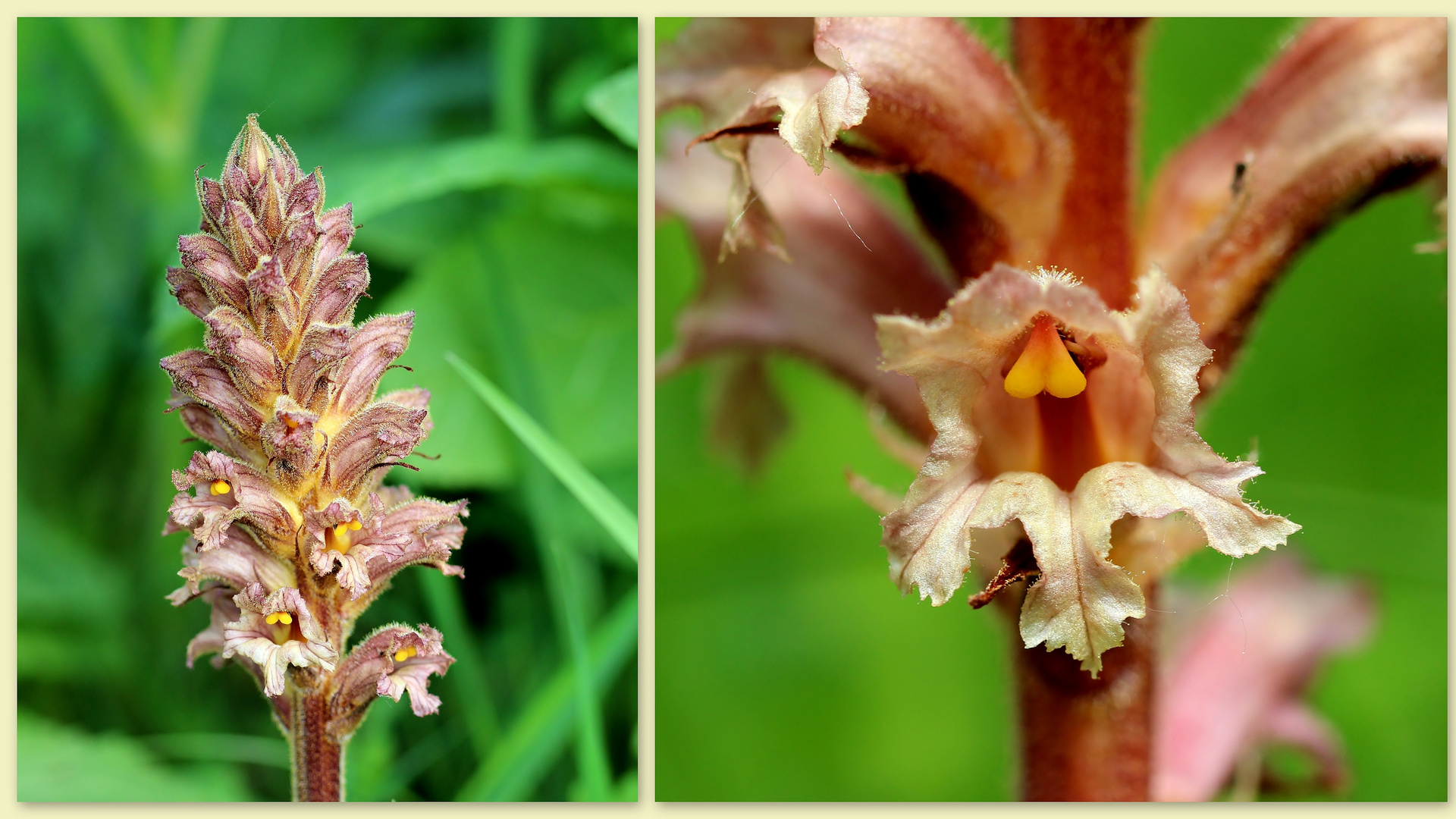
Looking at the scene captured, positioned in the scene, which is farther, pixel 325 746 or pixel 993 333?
pixel 325 746

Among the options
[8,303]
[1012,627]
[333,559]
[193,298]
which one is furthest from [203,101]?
[1012,627]

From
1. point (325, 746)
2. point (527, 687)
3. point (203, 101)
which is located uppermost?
point (203, 101)

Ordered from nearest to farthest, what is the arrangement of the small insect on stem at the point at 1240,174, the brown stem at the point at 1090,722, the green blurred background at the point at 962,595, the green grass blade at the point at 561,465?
the small insect on stem at the point at 1240,174 < the brown stem at the point at 1090,722 < the green grass blade at the point at 561,465 < the green blurred background at the point at 962,595

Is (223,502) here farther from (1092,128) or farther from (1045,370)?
(1092,128)

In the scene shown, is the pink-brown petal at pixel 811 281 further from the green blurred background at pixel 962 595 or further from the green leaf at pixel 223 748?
the green leaf at pixel 223 748

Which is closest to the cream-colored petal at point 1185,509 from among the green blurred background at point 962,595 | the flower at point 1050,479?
the flower at point 1050,479

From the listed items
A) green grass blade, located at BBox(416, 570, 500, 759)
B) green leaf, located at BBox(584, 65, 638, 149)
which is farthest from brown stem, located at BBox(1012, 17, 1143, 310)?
green grass blade, located at BBox(416, 570, 500, 759)

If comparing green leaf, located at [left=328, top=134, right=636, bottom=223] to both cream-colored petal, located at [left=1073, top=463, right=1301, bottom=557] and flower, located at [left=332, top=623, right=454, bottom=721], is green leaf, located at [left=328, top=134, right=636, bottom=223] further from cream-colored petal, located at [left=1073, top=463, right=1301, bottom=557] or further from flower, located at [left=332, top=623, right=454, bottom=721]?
cream-colored petal, located at [left=1073, top=463, right=1301, bottom=557]

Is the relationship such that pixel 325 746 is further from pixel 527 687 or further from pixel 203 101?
pixel 203 101
